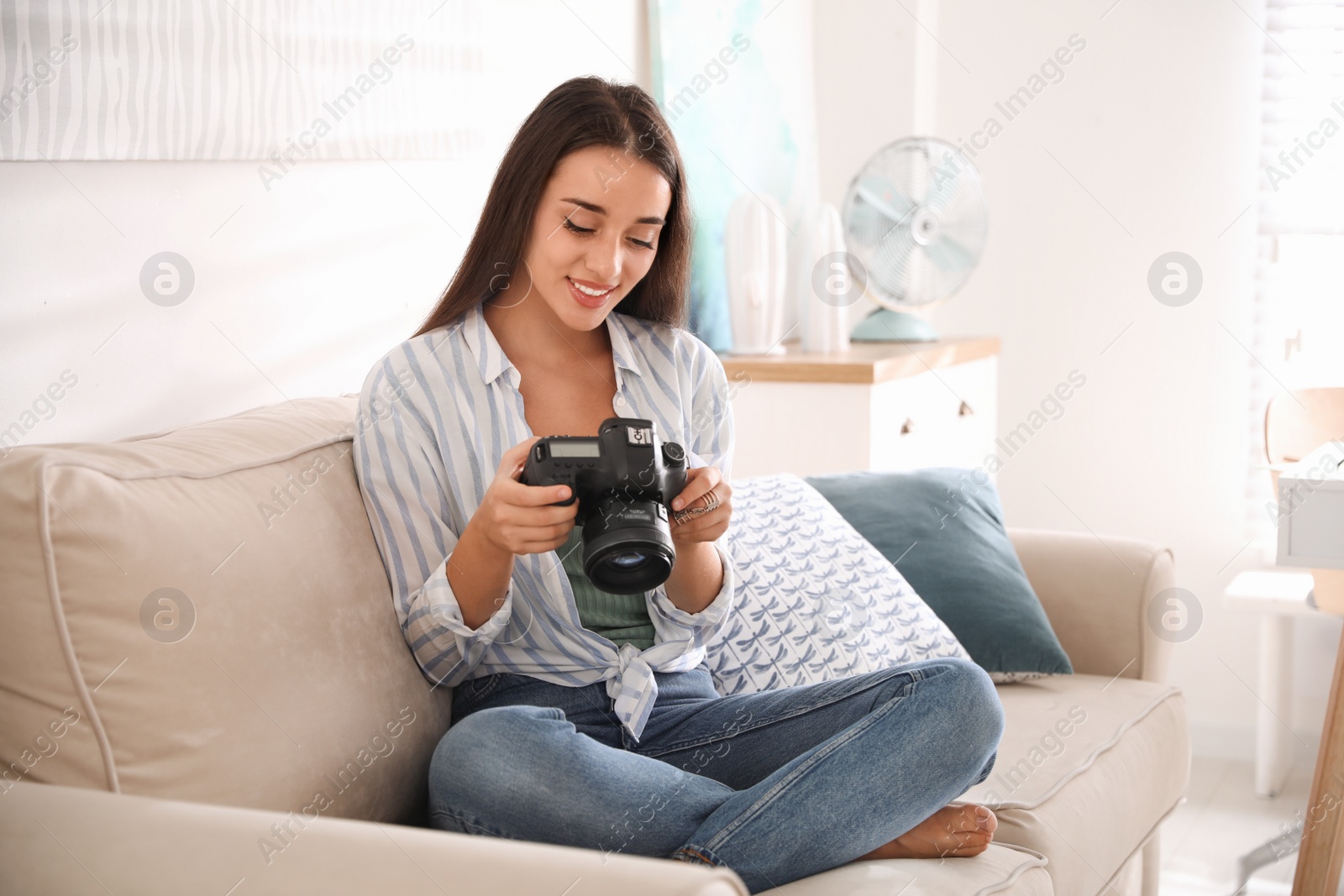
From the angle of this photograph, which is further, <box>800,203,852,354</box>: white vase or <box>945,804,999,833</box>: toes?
<box>800,203,852,354</box>: white vase

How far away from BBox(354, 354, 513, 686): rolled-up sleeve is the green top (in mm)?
99

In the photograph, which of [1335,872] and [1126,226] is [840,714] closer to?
[1335,872]

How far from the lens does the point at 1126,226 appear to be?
3.18 m

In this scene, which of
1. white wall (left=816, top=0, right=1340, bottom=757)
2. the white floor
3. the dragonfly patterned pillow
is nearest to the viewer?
the dragonfly patterned pillow

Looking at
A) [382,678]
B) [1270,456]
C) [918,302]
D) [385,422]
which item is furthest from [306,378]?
[1270,456]

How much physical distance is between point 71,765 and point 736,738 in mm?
690

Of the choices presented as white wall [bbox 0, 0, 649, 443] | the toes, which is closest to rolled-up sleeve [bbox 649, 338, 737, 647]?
the toes

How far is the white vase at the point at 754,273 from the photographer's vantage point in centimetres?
267

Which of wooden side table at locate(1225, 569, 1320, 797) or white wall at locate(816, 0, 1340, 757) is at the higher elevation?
white wall at locate(816, 0, 1340, 757)

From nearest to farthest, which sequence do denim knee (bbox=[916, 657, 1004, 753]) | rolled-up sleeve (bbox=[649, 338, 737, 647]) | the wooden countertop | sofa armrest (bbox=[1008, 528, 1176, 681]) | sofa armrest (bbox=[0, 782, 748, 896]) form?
sofa armrest (bbox=[0, 782, 748, 896])
denim knee (bbox=[916, 657, 1004, 753])
rolled-up sleeve (bbox=[649, 338, 737, 647])
sofa armrest (bbox=[1008, 528, 1176, 681])
the wooden countertop

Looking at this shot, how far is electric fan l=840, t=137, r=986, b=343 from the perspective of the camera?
110 inches

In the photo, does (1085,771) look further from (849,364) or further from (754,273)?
(754,273)

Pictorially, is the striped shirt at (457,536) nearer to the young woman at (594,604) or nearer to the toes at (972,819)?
the young woman at (594,604)

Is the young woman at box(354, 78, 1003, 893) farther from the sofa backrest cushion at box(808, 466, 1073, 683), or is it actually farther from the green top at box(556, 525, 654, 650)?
the sofa backrest cushion at box(808, 466, 1073, 683)
